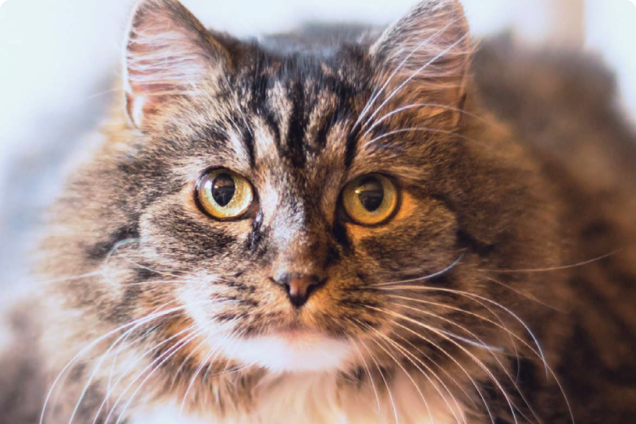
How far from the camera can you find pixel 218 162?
85cm

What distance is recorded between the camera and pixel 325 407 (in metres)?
0.94

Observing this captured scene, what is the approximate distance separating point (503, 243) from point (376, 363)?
0.99 ft

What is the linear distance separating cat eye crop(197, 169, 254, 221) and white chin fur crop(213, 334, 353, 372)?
191mm

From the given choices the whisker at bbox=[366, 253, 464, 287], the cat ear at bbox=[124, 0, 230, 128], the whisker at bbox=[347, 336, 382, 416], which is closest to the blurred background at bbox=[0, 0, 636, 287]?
the cat ear at bbox=[124, 0, 230, 128]

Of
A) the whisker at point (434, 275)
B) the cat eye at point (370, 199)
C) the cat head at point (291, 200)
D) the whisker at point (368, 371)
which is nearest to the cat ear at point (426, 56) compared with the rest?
the cat head at point (291, 200)

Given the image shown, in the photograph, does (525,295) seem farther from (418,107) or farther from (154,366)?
(154,366)

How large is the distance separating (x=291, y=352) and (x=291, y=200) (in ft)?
0.73

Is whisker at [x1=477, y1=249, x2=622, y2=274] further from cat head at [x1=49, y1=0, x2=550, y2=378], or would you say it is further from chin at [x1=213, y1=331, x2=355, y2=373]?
chin at [x1=213, y1=331, x2=355, y2=373]

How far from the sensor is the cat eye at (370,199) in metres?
0.86

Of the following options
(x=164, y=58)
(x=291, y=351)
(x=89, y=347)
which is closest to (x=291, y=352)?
(x=291, y=351)

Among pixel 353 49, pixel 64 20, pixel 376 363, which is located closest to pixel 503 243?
pixel 376 363

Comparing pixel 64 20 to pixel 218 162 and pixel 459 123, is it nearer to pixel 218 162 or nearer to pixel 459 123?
pixel 218 162

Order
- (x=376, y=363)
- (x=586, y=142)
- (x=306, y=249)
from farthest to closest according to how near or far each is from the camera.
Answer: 1. (x=586, y=142)
2. (x=376, y=363)
3. (x=306, y=249)

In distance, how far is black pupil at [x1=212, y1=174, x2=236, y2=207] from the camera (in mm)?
843
